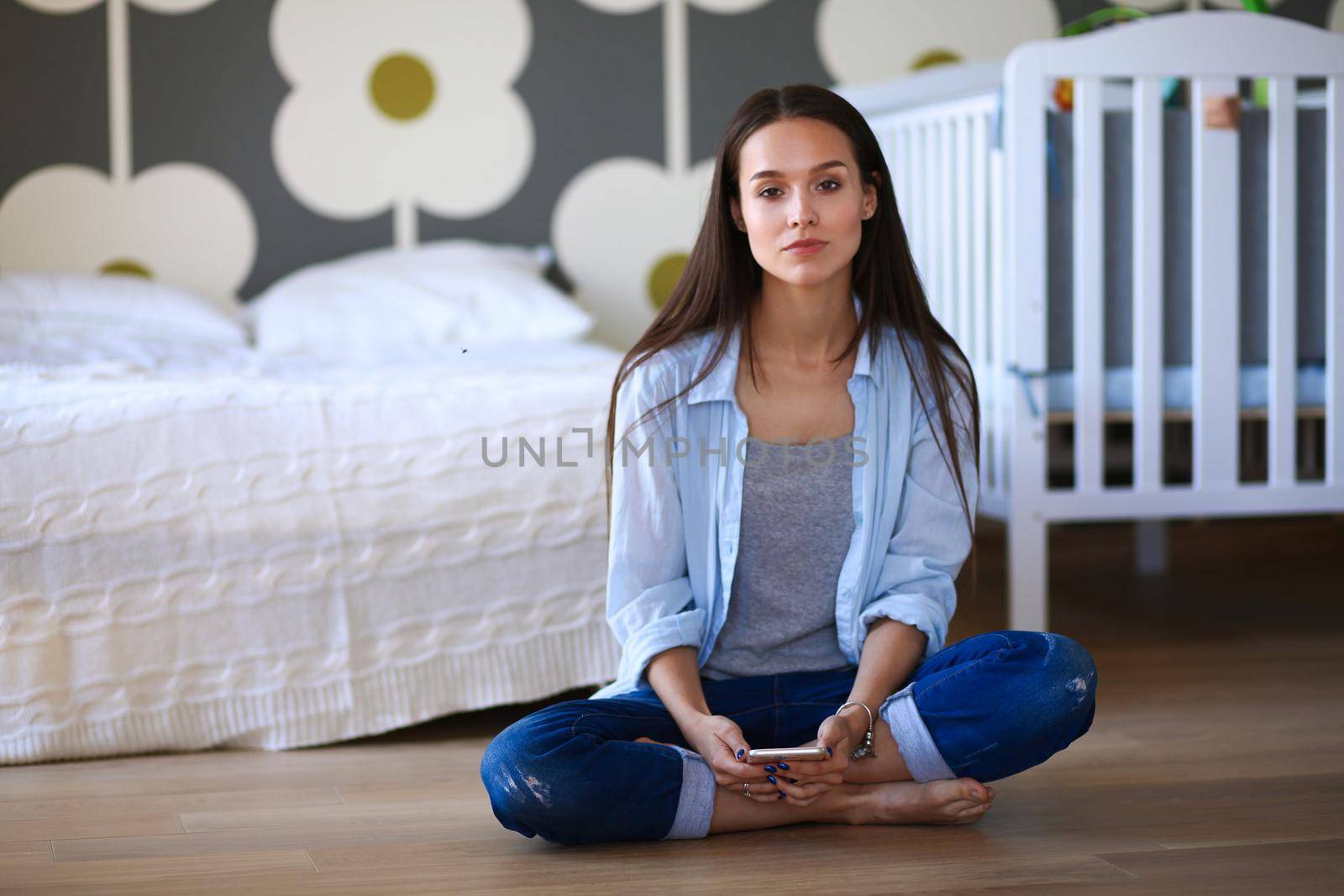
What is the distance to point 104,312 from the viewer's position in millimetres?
2463

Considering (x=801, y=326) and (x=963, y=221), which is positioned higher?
(x=963, y=221)

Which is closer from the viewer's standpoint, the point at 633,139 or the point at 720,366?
the point at 720,366

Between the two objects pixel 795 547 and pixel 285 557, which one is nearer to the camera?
pixel 795 547

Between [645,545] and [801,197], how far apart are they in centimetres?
38

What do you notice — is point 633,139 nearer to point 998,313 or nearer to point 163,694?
point 998,313

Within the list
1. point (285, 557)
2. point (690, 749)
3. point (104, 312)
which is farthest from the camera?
point (104, 312)

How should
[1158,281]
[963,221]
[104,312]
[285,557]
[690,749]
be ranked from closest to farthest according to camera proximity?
[690,749] < [285,557] < [1158,281] < [963,221] < [104,312]

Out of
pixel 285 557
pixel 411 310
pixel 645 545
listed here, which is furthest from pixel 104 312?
pixel 645 545

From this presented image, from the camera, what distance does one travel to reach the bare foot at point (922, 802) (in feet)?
4.37

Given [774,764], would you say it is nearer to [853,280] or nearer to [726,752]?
[726,752]

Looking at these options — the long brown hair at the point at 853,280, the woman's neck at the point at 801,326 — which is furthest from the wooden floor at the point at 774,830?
the woman's neck at the point at 801,326

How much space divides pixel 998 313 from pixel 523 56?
54.0 inches

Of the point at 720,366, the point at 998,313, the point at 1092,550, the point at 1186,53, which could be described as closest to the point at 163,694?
the point at 720,366

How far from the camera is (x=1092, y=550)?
124 inches
